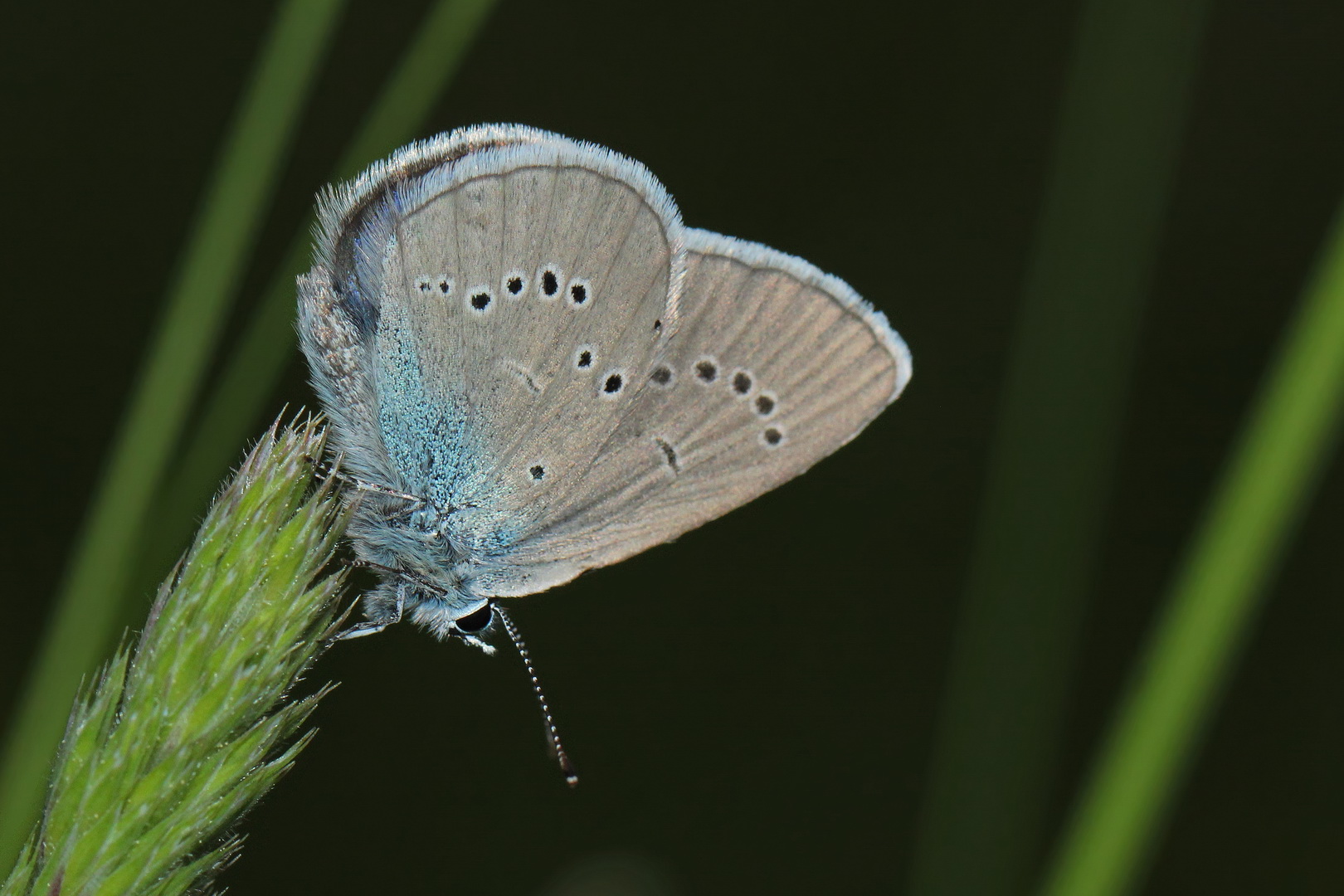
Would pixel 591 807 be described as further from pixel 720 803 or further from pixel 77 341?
pixel 77 341

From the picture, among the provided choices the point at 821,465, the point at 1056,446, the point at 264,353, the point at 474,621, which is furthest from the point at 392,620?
the point at 821,465

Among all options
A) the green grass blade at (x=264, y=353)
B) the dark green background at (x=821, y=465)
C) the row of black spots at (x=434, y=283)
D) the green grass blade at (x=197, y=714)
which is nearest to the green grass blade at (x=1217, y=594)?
the green grass blade at (x=197, y=714)

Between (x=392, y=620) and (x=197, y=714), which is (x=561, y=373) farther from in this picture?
(x=197, y=714)

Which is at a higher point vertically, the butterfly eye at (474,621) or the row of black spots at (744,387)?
the row of black spots at (744,387)

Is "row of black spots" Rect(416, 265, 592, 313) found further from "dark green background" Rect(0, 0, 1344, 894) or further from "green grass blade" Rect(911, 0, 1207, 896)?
"dark green background" Rect(0, 0, 1344, 894)

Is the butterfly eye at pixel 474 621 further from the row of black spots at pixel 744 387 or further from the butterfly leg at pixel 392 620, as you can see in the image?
the row of black spots at pixel 744 387

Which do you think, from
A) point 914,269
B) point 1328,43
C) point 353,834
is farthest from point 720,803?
point 1328,43
